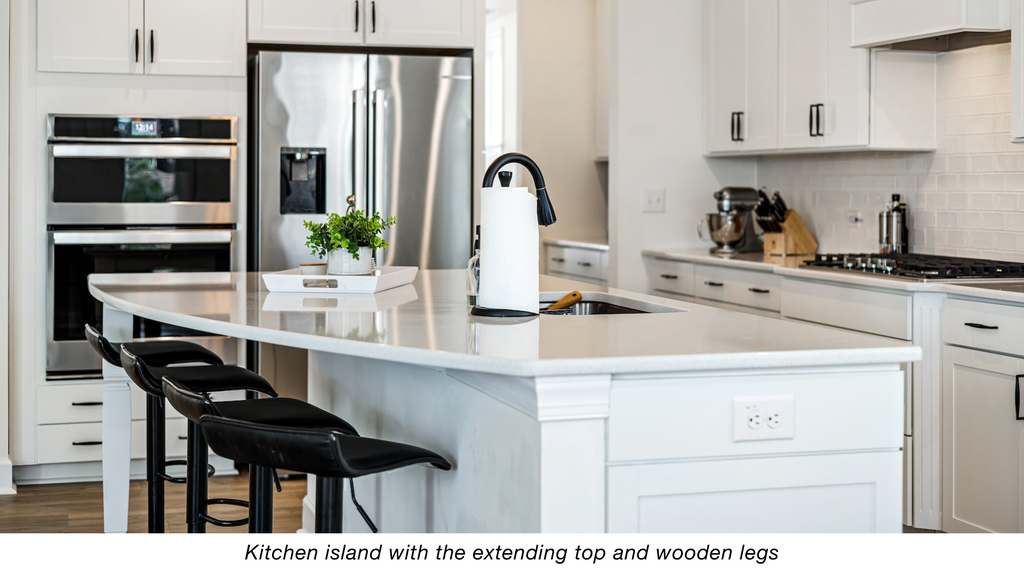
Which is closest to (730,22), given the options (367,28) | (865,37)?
(865,37)

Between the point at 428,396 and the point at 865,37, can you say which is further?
the point at 865,37

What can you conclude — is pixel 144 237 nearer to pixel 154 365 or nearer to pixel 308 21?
pixel 308 21

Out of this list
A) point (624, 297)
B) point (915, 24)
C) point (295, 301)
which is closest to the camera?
point (295, 301)

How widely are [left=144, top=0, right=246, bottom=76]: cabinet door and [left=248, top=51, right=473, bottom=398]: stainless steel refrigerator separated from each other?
14 cm

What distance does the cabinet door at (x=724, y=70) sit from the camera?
15.5ft

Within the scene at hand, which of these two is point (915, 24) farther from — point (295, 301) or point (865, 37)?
point (295, 301)

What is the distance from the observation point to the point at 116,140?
→ 4027mm

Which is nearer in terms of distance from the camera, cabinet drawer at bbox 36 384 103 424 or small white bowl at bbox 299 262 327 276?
small white bowl at bbox 299 262 327 276

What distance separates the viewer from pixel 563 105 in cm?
603

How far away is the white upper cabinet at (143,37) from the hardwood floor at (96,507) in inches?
65.0

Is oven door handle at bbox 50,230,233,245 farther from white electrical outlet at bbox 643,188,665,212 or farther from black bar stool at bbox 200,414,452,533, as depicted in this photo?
black bar stool at bbox 200,414,452,533

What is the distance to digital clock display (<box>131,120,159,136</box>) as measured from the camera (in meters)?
4.05

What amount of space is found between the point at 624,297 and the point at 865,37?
6.16 ft

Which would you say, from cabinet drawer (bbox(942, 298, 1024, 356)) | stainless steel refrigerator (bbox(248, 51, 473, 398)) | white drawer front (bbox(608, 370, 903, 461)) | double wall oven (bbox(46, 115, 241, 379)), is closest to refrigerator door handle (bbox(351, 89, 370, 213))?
stainless steel refrigerator (bbox(248, 51, 473, 398))
